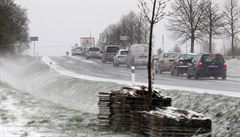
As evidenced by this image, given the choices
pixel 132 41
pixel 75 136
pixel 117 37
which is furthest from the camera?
pixel 117 37

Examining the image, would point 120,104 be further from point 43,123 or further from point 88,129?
point 43,123

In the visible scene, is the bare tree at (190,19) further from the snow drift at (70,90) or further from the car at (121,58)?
the snow drift at (70,90)

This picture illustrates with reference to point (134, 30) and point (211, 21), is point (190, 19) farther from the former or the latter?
point (134, 30)

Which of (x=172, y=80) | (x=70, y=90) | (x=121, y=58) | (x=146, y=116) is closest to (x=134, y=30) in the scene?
(x=121, y=58)

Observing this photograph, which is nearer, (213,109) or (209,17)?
(213,109)

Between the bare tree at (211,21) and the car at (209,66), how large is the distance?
83.2 feet

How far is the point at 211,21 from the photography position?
187 ft

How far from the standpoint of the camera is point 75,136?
40.5 feet

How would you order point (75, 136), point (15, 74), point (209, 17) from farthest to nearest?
point (209, 17), point (15, 74), point (75, 136)

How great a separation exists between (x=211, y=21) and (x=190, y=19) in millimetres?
2584

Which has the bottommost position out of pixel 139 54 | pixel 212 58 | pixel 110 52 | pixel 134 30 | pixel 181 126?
pixel 181 126

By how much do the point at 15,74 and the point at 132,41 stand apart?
3598 cm

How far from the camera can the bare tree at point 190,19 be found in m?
58.5

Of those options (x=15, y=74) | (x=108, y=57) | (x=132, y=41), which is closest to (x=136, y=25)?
(x=132, y=41)
